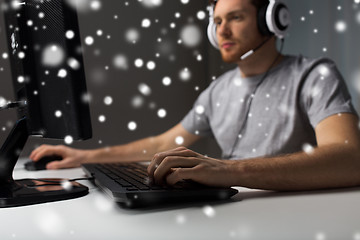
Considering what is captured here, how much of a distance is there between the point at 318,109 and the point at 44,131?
722mm

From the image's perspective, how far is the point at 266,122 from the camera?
4.20ft

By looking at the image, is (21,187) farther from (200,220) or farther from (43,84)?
(200,220)

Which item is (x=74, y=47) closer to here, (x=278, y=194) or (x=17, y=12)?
(x=17, y=12)

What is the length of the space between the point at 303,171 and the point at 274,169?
6 cm

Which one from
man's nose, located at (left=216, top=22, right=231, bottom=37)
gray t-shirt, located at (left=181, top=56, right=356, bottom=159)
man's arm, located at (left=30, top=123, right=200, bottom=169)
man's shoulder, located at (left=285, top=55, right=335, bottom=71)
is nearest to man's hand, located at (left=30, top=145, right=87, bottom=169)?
man's arm, located at (left=30, top=123, right=200, bottom=169)

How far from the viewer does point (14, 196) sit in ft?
1.96

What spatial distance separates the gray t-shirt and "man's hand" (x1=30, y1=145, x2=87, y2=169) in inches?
21.1

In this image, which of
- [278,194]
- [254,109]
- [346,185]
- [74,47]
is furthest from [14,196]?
[254,109]

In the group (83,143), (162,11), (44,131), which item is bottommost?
(83,143)

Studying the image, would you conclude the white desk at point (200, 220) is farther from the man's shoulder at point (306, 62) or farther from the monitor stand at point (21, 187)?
the man's shoulder at point (306, 62)

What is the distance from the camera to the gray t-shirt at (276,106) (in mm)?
1110

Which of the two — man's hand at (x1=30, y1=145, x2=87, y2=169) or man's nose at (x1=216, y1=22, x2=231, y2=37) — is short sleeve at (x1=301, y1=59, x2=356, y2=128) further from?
man's hand at (x1=30, y1=145, x2=87, y2=169)

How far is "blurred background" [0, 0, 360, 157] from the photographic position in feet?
5.07

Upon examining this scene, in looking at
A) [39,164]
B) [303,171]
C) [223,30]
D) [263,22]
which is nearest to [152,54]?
[223,30]
